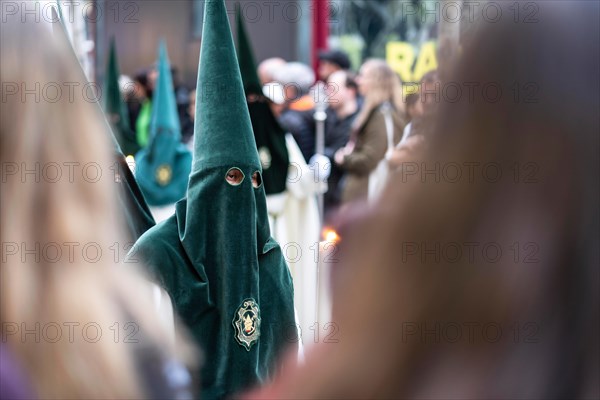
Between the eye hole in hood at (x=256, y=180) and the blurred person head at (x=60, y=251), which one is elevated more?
the blurred person head at (x=60, y=251)

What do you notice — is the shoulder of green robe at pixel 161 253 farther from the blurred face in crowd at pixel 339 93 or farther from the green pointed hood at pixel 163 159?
the blurred face in crowd at pixel 339 93

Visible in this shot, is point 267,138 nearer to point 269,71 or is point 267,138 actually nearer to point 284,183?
point 284,183

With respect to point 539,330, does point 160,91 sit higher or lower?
lower

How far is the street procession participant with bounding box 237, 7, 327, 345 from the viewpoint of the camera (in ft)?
15.8

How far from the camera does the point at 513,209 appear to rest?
99 centimetres

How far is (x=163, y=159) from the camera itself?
5.91 meters

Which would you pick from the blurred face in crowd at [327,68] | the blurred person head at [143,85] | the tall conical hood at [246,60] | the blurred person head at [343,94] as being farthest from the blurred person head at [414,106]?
the blurred person head at [143,85]

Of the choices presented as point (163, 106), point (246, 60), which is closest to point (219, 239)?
point (246, 60)

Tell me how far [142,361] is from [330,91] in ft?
20.2

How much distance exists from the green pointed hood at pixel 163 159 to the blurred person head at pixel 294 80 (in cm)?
134

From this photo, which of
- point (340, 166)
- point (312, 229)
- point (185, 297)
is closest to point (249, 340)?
point (185, 297)

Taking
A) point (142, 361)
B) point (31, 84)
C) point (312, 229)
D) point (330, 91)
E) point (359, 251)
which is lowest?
point (312, 229)

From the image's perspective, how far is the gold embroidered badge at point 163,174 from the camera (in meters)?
5.84

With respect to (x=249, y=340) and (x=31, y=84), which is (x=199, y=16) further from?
(x=31, y=84)
